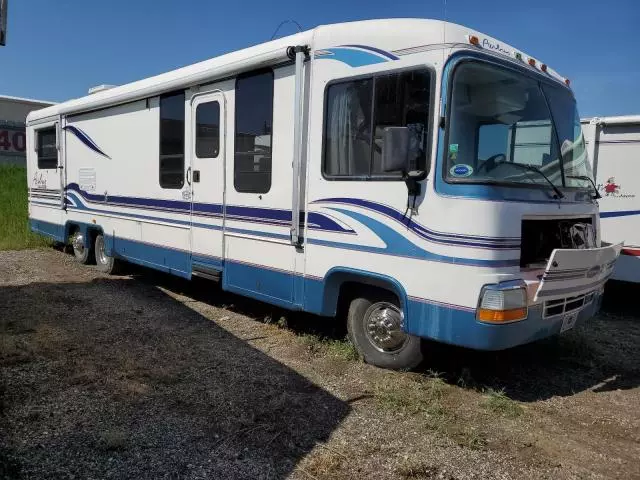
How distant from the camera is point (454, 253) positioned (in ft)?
13.4

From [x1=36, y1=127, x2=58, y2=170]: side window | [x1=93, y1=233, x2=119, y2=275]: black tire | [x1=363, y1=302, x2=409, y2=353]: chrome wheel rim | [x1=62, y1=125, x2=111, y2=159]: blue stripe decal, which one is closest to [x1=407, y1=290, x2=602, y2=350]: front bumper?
[x1=363, y1=302, x2=409, y2=353]: chrome wheel rim

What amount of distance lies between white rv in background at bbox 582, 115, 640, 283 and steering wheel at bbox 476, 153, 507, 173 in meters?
3.87

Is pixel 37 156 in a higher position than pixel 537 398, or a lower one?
higher

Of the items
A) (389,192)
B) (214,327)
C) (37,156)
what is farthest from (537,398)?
(37,156)

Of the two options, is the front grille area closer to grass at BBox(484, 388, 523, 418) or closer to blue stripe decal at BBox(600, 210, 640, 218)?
grass at BBox(484, 388, 523, 418)

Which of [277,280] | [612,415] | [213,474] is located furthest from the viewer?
[277,280]

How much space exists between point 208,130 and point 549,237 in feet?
12.5

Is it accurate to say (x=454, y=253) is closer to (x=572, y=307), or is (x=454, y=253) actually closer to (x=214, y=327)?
(x=572, y=307)

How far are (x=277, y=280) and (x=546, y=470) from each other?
9.65 ft

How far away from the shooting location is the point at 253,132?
571 centimetres

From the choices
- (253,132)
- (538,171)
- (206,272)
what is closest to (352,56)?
(253,132)

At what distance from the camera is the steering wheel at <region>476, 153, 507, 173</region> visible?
4.13 m

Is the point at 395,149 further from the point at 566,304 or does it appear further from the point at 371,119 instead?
the point at 566,304

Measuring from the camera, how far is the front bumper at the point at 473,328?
4.02 meters
